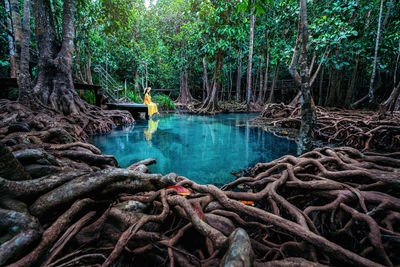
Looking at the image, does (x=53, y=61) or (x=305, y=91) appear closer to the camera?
(x=305, y=91)

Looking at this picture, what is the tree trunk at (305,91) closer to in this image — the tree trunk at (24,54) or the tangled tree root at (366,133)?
the tangled tree root at (366,133)

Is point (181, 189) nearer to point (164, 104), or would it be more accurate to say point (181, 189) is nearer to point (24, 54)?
point (24, 54)

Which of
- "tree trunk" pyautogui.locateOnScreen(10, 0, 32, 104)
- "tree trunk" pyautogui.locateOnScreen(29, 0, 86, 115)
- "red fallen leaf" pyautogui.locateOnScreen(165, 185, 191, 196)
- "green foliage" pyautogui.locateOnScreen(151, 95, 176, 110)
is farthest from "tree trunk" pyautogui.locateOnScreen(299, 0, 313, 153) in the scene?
"green foliage" pyautogui.locateOnScreen(151, 95, 176, 110)

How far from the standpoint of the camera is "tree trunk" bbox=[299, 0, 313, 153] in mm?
3461

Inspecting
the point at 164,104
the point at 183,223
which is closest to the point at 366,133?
the point at 183,223

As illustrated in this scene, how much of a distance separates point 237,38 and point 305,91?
1012 cm

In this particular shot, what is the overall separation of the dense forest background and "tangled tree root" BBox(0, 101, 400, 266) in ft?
9.09

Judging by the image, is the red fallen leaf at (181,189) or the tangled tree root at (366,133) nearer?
the red fallen leaf at (181,189)

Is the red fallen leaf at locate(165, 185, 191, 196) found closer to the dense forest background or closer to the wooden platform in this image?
the dense forest background

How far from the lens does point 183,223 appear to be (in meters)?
1.49

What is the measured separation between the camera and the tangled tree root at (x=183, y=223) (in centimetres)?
106

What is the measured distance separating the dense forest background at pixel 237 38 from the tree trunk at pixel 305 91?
99 cm

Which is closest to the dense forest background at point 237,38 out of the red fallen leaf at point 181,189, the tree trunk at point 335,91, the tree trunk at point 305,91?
the tree trunk at point 335,91

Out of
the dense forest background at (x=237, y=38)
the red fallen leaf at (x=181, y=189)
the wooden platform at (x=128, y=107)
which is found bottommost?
the red fallen leaf at (x=181, y=189)
